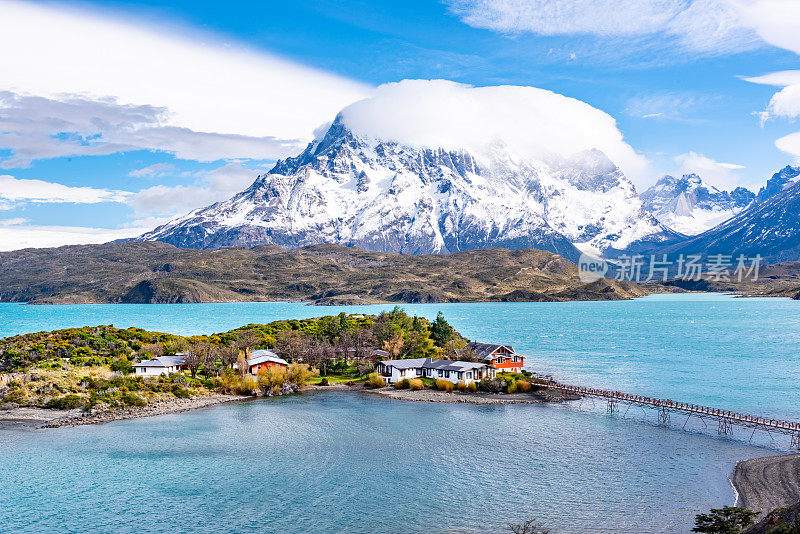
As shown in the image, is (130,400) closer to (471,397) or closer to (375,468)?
(375,468)

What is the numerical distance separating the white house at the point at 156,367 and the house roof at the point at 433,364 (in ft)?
120

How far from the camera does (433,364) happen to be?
103375mm

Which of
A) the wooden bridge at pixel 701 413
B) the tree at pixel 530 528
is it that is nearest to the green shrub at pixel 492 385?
the wooden bridge at pixel 701 413

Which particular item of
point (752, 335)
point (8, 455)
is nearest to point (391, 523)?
point (8, 455)

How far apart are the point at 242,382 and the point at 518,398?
146 feet

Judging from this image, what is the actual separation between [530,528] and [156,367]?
73.5 meters

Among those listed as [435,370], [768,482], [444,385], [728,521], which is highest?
[728,521]

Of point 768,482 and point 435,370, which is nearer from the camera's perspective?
point 768,482

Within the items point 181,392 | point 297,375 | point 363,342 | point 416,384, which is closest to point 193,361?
point 181,392

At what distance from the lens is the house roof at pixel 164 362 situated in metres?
95.4

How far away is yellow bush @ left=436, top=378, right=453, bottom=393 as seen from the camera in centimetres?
9575

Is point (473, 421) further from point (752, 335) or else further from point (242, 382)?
point (752, 335)

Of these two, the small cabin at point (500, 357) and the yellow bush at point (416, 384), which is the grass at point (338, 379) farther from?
the small cabin at point (500, 357)

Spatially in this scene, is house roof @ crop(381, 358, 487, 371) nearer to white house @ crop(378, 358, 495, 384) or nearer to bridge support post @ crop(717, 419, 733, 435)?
white house @ crop(378, 358, 495, 384)
